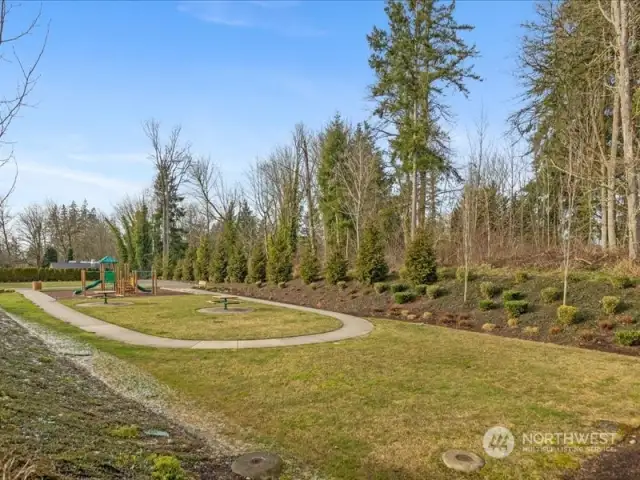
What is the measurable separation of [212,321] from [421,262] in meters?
7.34

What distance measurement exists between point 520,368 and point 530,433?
249cm

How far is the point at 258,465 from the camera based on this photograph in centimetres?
338

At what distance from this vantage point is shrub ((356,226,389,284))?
1631 centimetres

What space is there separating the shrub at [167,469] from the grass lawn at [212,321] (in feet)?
19.0

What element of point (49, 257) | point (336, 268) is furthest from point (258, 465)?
point (49, 257)

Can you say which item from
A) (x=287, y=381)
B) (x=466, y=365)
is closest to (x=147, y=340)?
(x=287, y=381)

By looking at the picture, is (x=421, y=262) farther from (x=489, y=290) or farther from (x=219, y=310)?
(x=219, y=310)

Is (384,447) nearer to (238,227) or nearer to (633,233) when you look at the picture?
(633,233)

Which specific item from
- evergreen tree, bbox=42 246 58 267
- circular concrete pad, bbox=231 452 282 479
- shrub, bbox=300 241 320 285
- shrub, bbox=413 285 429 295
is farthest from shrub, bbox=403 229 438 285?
evergreen tree, bbox=42 246 58 267

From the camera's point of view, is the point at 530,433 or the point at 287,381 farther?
the point at 287,381

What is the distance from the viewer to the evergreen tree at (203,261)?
1175 inches

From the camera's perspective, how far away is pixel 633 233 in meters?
11.2

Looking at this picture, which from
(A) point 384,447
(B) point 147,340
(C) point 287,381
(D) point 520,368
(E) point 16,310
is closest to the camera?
(A) point 384,447

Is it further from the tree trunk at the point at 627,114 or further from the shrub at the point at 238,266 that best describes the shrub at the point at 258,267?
the tree trunk at the point at 627,114
